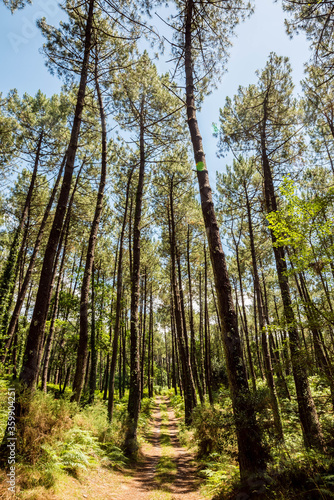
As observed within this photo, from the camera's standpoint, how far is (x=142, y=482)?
6191 millimetres

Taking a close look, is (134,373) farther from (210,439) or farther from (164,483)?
(164,483)

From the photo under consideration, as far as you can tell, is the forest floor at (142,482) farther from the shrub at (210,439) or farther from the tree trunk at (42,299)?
the tree trunk at (42,299)

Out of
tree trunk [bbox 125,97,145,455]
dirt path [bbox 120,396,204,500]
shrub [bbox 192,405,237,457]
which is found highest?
tree trunk [bbox 125,97,145,455]

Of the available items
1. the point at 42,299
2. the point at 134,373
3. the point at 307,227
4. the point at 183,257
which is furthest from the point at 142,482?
the point at 183,257

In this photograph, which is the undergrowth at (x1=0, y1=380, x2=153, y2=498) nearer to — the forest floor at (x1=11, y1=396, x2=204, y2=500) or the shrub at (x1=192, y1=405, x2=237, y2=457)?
the forest floor at (x1=11, y1=396, x2=204, y2=500)

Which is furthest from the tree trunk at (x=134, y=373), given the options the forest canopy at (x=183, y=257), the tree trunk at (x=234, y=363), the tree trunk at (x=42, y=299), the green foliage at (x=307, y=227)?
the green foliage at (x=307, y=227)

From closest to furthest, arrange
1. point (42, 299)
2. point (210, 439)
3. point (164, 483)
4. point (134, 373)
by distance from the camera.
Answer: point (42, 299)
point (164, 483)
point (210, 439)
point (134, 373)

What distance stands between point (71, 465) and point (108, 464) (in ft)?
7.25

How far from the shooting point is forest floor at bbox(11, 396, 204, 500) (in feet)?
14.0

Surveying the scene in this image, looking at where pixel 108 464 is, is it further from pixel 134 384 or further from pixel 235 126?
pixel 235 126

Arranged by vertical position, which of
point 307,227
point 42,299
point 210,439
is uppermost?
point 307,227

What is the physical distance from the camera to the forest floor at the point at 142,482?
4.27 m

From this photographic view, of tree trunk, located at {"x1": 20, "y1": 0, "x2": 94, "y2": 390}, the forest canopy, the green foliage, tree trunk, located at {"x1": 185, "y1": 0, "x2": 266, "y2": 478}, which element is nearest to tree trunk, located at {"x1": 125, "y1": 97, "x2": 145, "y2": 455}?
the forest canopy

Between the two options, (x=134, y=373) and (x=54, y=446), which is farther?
(x=134, y=373)
